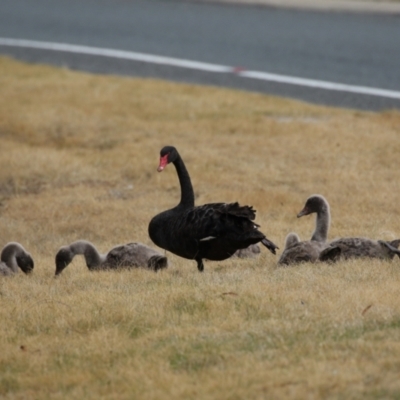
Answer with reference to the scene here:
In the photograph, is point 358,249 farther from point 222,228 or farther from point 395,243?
point 222,228

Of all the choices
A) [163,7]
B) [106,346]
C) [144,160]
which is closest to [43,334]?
[106,346]

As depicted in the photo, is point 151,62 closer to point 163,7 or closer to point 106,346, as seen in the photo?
point 163,7

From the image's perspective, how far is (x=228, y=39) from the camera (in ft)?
59.8

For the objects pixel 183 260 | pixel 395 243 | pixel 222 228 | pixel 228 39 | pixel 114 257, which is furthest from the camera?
pixel 228 39

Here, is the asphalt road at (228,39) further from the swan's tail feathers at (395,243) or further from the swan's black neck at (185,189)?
the swan's tail feathers at (395,243)

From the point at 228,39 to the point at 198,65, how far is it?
2264 millimetres

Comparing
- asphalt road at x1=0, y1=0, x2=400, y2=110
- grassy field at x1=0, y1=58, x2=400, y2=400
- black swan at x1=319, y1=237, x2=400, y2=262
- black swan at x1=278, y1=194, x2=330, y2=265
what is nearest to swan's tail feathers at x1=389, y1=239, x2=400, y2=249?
black swan at x1=319, y1=237, x2=400, y2=262

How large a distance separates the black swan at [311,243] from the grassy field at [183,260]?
0.50 ft

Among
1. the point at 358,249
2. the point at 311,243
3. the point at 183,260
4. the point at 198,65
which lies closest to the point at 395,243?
the point at 358,249

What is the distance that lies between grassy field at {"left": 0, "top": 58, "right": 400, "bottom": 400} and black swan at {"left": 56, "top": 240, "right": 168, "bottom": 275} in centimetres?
14

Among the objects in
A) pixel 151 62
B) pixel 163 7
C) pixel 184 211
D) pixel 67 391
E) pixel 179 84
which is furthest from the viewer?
pixel 163 7

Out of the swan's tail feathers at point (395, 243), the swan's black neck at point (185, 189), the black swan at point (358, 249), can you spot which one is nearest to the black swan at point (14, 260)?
the swan's black neck at point (185, 189)

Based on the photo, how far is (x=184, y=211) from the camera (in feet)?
26.1

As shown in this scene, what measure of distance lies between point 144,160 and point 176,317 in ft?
17.6
